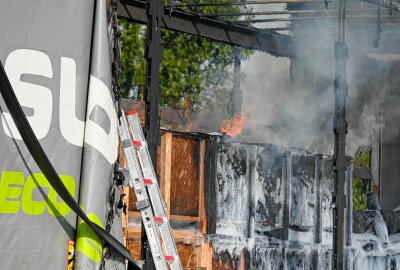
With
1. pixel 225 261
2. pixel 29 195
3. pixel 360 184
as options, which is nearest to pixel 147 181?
pixel 29 195

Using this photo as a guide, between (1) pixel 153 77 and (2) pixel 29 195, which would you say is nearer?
(2) pixel 29 195

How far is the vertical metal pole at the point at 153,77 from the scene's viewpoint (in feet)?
32.0

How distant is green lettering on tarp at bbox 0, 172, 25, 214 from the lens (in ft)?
14.8

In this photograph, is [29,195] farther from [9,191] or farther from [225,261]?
[225,261]

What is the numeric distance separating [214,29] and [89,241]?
11577 mm

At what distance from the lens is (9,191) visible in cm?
454

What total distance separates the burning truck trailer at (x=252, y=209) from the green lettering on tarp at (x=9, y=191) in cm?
669

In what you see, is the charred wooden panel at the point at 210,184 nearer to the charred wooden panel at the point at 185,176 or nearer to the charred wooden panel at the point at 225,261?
the charred wooden panel at the point at 185,176

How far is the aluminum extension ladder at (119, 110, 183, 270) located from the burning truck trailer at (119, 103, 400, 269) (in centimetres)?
428

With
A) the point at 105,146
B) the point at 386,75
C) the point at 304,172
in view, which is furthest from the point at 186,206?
the point at 386,75

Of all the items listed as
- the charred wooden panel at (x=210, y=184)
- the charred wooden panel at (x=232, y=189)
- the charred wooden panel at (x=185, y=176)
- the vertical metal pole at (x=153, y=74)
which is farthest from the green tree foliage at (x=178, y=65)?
the vertical metal pole at (x=153, y=74)

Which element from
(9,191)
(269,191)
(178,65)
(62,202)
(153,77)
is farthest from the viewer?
(178,65)

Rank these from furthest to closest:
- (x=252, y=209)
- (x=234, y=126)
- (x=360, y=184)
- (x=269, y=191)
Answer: (x=360, y=184), (x=234, y=126), (x=269, y=191), (x=252, y=209)

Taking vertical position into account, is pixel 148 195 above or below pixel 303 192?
below
